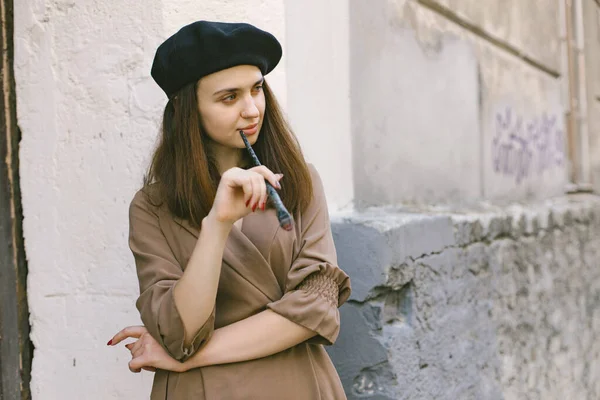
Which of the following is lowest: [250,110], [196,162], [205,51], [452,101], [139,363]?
[139,363]

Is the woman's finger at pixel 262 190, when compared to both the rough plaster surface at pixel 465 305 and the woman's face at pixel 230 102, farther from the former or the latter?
the rough plaster surface at pixel 465 305

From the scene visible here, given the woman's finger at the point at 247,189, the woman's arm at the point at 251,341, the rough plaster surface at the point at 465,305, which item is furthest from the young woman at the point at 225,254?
the rough plaster surface at the point at 465,305

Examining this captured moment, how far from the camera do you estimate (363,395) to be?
276 cm

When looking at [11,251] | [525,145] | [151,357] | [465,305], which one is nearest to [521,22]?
[525,145]

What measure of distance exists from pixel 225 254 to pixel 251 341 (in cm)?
23

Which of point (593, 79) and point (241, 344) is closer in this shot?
point (241, 344)

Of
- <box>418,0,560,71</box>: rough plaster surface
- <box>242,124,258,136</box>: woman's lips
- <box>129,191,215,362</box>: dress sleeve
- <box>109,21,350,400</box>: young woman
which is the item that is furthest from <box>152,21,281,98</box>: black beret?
<box>418,0,560,71</box>: rough plaster surface

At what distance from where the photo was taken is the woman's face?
190 centimetres

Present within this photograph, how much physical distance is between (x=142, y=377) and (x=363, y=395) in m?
0.80

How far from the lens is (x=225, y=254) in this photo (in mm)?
Answer: 1921

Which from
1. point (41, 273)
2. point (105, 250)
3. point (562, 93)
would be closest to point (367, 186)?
point (105, 250)

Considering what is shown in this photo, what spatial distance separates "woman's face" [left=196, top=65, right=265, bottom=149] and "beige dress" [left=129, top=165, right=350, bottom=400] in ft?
0.77

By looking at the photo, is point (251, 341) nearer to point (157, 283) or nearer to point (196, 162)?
point (157, 283)

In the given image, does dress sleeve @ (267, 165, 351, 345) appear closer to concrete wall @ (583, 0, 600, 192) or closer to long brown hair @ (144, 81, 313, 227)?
long brown hair @ (144, 81, 313, 227)
